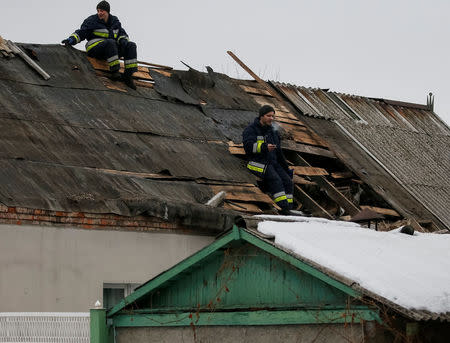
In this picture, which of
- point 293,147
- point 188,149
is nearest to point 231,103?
point 293,147

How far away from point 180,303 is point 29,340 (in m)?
1.65

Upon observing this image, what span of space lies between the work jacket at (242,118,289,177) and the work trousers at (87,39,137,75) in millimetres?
2624

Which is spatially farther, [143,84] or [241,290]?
[143,84]

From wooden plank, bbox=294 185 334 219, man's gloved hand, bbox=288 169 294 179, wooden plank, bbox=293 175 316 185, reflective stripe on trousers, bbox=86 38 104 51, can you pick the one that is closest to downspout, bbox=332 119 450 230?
wooden plank, bbox=293 175 316 185

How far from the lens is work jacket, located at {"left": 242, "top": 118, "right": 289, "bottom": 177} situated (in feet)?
52.7

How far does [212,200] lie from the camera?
14398mm

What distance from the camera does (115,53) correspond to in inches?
680

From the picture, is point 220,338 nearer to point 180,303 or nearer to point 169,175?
point 180,303

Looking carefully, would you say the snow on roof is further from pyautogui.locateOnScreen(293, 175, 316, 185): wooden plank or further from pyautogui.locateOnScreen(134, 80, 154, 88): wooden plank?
pyautogui.locateOnScreen(134, 80, 154, 88): wooden plank

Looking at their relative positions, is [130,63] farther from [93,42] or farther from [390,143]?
[390,143]

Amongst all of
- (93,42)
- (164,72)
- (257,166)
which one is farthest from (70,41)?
(257,166)

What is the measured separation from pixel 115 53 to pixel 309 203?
14.1 feet

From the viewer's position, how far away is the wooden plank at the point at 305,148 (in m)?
17.6

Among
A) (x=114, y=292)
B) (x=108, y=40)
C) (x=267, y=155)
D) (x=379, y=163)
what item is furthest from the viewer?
(x=379, y=163)
